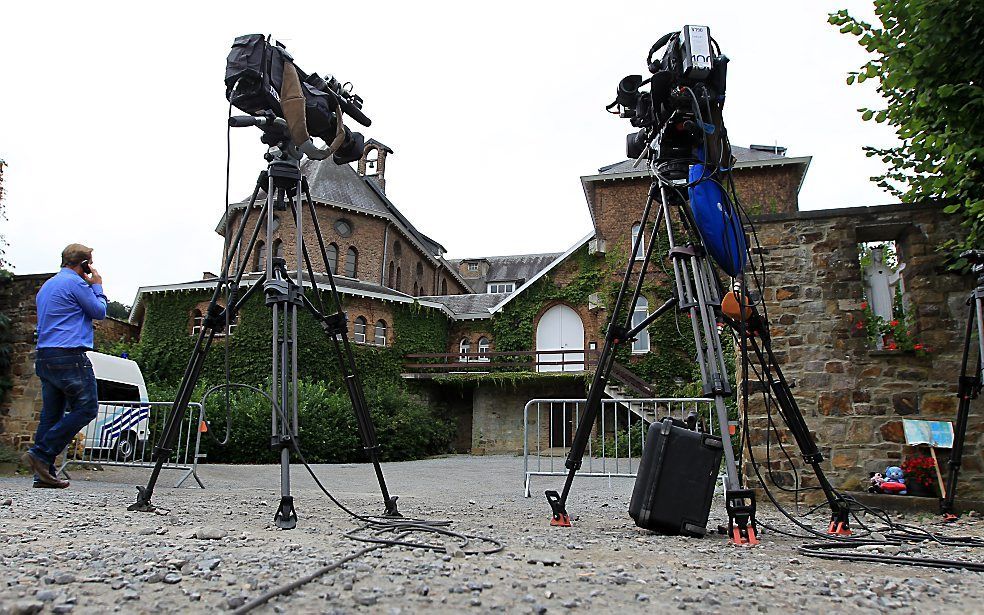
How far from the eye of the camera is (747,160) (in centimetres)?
2336

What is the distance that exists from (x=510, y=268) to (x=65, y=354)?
37000mm

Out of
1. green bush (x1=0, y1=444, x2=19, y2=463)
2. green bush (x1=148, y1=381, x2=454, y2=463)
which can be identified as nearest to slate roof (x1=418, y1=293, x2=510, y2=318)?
green bush (x1=148, y1=381, x2=454, y2=463)

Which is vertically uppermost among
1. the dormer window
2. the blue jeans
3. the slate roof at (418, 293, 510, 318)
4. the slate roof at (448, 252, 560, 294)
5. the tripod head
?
the slate roof at (448, 252, 560, 294)

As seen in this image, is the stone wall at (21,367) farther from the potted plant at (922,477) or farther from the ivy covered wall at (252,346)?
the ivy covered wall at (252,346)

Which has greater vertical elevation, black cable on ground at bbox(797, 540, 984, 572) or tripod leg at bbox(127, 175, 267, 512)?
tripod leg at bbox(127, 175, 267, 512)

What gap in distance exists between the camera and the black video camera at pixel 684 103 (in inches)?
152

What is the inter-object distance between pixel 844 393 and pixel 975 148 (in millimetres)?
2353

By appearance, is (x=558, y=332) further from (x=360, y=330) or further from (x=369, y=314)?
(x=360, y=330)

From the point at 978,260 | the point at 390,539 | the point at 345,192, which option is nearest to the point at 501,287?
the point at 345,192

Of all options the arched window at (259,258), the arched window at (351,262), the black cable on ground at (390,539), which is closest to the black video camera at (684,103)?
the black cable on ground at (390,539)

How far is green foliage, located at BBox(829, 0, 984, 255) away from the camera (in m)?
5.59

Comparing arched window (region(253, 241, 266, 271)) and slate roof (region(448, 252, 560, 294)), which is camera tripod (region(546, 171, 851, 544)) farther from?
slate roof (region(448, 252, 560, 294))

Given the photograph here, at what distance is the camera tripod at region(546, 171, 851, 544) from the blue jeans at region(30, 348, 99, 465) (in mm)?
3886

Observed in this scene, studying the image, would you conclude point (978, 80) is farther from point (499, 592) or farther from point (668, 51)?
point (499, 592)
